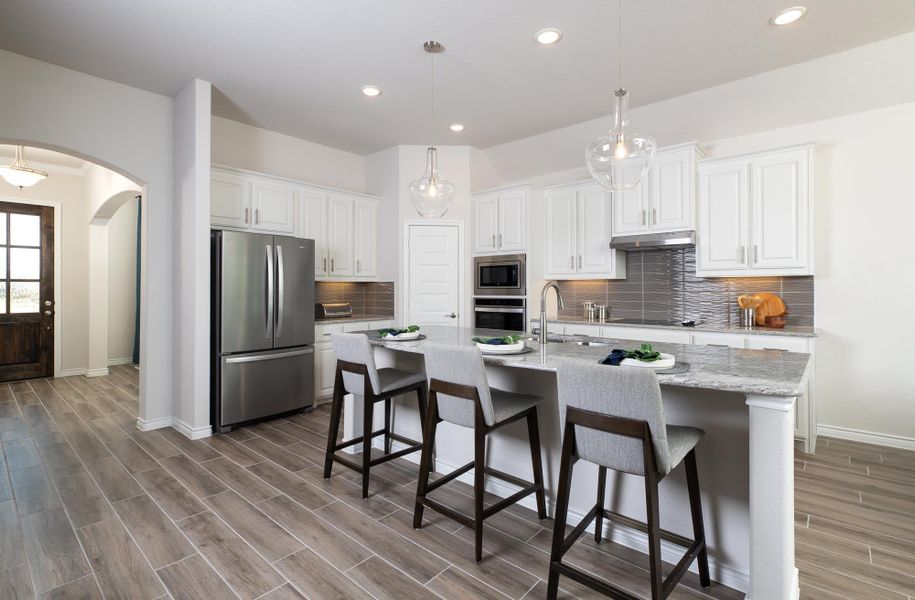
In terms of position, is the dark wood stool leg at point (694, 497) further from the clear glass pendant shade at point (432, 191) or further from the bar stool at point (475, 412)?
the clear glass pendant shade at point (432, 191)

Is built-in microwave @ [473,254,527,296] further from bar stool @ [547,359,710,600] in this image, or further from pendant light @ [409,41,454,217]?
bar stool @ [547,359,710,600]

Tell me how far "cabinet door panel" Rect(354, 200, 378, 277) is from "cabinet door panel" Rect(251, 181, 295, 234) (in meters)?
0.84

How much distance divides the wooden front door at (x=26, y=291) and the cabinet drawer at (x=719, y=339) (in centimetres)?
790

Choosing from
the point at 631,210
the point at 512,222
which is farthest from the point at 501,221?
the point at 631,210

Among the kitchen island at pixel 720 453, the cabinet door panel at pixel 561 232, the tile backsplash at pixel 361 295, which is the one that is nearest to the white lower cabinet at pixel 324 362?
the tile backsplash at pixel 361 295

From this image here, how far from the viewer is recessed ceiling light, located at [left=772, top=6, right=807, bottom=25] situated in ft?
8.90

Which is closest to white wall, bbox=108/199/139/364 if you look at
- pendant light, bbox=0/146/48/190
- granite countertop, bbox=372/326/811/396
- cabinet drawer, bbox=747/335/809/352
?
pendant light, bbox=0/146/48/190

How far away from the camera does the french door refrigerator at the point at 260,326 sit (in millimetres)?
3924

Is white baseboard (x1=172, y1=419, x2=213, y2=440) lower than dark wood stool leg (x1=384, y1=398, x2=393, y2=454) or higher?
lower

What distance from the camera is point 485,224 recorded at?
5293mm

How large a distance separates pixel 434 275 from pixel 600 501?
142 inches

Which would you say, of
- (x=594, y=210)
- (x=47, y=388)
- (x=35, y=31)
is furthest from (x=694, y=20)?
(x=47, y=388)

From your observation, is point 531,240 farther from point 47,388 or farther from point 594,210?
point 47,388

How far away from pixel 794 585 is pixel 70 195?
8.42 metres
